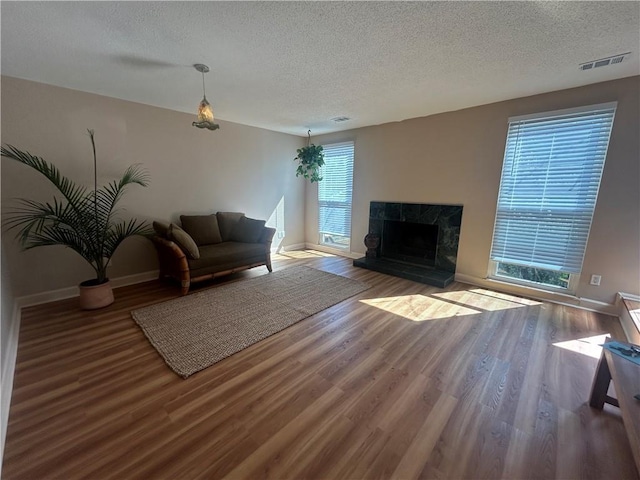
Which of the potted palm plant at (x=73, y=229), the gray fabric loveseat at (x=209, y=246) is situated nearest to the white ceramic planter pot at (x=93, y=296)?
the potted palm plant at (x=73, y=229)

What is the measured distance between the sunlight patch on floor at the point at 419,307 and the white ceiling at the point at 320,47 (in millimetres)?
2392

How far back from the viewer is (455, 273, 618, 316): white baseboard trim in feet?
9.25

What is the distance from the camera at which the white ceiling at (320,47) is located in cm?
162

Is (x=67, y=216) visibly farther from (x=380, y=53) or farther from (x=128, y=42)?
(x=380, y=53)

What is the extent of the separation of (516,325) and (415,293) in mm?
1080

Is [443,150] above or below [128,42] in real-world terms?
below

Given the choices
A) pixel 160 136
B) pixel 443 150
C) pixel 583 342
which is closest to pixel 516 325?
pixel 583 342

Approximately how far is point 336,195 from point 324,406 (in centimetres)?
412

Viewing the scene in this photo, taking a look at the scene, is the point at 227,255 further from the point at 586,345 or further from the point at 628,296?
the point at 628,296

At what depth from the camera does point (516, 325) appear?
101 inches

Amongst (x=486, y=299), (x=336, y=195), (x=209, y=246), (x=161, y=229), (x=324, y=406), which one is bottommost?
(x=324, y=406)

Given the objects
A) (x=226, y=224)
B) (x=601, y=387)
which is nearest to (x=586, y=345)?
(x=601, y=387)

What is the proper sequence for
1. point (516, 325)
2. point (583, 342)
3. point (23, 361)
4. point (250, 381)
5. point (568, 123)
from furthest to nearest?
1. point (568, 123)
2. point (516, 325)
3. point (583, 342)
4. point (23, 361)
5. point (250, 381)

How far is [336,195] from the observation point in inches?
206
